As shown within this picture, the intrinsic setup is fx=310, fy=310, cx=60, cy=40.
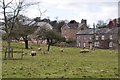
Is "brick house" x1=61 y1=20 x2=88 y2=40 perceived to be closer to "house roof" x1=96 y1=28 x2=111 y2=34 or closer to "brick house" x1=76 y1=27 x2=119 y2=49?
"brick house" x1=76 y1=27 x2=119 y2=49

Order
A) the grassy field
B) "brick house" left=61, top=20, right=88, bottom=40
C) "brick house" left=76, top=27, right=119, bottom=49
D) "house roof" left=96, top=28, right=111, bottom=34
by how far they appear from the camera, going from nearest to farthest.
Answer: the grassy field, "brick house" left=76, top=27, right=119, bottom=49, "house roof" left=96, top=28, right=111, bottom=34, "brick house" left=61, top=20, right=88, bottom=40

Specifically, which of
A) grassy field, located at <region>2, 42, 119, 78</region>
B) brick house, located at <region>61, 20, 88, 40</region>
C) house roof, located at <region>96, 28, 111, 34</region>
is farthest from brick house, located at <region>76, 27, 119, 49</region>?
grassy field, located at <region>2, 42, 119, 78</region>

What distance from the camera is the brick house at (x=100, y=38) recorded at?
9300cm

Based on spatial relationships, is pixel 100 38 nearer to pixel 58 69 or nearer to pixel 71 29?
pixel 71 29

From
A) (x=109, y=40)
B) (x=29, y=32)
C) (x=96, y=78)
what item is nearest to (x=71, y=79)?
(x=96, y=78)

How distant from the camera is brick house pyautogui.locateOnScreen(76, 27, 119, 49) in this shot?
93.0m

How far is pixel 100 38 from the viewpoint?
321 ft

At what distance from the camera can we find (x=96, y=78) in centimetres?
1247

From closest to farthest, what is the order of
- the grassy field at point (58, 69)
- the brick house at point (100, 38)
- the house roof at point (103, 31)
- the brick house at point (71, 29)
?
the grassy field at point (58, 69)
the brick house at point (100, 38)
the house roof at point (103, 31)
the brick house at point (71, 29)

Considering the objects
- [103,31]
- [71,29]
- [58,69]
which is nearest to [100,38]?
[103,31]

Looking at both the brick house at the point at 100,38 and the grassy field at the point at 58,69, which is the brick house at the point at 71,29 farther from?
the grassy field at the point at 58,69

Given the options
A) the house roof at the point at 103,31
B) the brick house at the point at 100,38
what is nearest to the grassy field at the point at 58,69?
the brick house at the point at 100,38

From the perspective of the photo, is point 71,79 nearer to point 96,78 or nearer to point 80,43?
point 96,78

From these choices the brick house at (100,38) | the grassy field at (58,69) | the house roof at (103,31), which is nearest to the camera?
the grassy field at (58,69)
